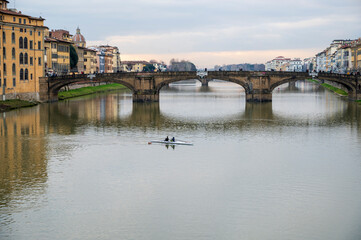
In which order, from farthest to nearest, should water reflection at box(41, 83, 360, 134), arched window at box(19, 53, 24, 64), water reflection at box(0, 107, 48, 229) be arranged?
arched window at box(19, 53, 24, 64) → water reflection at box(41, 83, 360, 134) → water reflection at box(0, 107, 48, 229)

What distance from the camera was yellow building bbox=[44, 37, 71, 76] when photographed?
123219 millimetres

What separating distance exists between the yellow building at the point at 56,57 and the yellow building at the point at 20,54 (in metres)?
16.6

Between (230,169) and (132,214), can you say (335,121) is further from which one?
(132,214)

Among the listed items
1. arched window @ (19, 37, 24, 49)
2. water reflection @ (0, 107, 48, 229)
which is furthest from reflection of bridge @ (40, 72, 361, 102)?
water reflection @ (0, 107, 48, 229)

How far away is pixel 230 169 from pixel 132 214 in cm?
1314

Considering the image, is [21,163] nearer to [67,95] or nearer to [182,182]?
[182,182]

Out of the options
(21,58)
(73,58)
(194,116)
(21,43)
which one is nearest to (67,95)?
(21,58)

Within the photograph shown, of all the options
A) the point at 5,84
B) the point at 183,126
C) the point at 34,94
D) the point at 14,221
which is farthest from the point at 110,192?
the point at 34,94

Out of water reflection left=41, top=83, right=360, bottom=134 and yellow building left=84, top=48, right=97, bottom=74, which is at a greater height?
yellow building left=84, top=48, right=97, bottom=74

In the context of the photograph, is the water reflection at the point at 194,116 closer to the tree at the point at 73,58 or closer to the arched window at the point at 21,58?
the arched window at the point at 21,58

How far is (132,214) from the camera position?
29703mm

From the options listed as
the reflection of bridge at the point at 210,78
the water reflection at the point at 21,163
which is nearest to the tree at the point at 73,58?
the reflection of bridge at the point at 210,78

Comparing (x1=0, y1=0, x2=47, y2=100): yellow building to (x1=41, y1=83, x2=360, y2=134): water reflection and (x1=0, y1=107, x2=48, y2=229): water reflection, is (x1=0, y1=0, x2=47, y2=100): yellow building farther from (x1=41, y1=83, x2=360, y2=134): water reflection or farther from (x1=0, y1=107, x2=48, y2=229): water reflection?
(x1=0, y1=107, x2=48, y2=229): water reflection

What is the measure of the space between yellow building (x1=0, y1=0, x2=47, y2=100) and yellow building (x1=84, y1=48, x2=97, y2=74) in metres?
73.4
